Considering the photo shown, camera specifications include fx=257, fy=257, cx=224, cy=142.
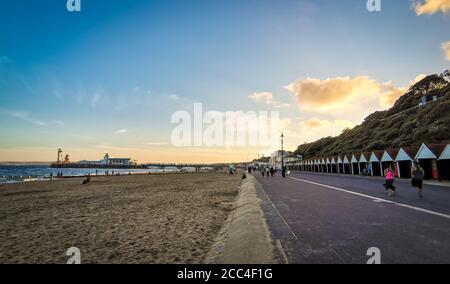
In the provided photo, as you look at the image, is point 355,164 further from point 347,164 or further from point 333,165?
point 333,165

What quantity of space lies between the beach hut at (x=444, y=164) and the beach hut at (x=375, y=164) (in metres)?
11.0

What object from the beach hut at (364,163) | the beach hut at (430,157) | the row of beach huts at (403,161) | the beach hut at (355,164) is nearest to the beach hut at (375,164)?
the row of beach huts at (403,161)

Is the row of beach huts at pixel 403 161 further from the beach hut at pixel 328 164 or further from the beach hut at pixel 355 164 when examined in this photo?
the beach hut at pixel 328 164

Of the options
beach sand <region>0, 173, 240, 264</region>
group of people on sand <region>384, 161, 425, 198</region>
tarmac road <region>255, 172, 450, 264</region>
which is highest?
group of people on sand <region>384, 161, 425, 198</region>

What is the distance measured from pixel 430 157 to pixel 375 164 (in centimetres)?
1322

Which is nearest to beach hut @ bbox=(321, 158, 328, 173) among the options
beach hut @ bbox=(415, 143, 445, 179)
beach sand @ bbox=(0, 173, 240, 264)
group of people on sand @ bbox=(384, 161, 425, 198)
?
beach hut @ bbox=(415, 143, 445, 179)

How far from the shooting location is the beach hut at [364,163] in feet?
136

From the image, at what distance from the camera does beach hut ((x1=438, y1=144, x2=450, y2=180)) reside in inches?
992

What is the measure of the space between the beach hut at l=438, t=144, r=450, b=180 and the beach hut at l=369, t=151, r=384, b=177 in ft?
36.0

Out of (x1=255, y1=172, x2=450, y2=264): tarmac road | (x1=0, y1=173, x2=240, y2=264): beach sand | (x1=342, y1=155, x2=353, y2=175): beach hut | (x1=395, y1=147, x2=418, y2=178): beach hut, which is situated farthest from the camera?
(x1=342, y1=155, x2=353, y2=175): beach hut

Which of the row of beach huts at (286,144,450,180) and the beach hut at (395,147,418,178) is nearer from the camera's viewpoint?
the row of beach huts at (286,144,450,180)

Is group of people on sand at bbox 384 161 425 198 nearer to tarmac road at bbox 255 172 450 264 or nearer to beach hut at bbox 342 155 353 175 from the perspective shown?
tarmac road at bbox 255 172 450 264
